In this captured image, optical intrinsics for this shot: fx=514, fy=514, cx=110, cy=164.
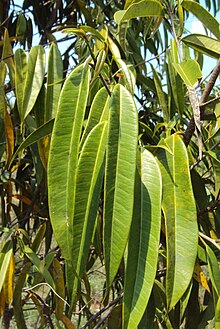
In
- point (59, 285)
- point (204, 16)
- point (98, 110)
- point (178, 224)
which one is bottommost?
point (59, 285)

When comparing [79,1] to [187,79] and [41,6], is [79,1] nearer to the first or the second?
[41,6]

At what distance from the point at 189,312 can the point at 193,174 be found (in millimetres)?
202

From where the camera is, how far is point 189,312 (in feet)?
2.36

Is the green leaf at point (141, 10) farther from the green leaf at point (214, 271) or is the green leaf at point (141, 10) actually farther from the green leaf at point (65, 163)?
A: the green leaf at point (214, 271)

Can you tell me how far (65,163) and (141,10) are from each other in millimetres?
210

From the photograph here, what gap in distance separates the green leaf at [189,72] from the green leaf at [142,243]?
0.42 feet

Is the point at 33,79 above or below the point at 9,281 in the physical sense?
above

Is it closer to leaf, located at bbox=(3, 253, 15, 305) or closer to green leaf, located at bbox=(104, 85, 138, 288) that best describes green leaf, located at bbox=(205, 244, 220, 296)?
green leaf, located at bbox=(104, 85, 138, 288)

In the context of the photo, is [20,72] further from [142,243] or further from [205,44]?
[142,243]

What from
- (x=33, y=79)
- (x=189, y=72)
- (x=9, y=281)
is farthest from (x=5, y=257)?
(x=189, y=72)

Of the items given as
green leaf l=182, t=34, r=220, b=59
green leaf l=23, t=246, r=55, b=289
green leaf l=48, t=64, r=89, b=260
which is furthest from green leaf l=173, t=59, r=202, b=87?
green leaf l=23, t=246, r=55, b=289

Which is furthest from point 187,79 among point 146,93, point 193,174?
point 146,93

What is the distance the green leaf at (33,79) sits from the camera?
0.60 meters

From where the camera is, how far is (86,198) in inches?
15.3
